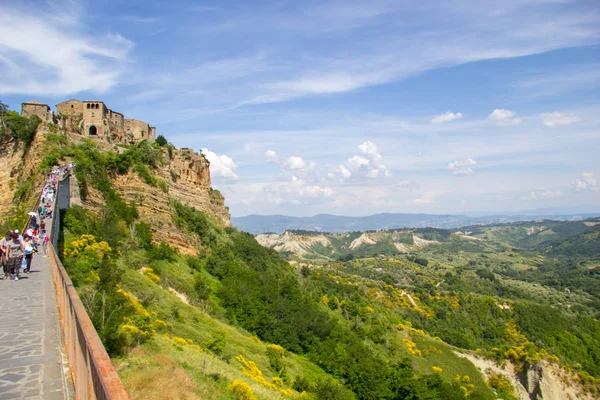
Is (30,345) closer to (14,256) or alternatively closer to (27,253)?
(14,256)

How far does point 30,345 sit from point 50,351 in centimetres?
58

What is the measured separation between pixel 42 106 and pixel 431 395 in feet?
169

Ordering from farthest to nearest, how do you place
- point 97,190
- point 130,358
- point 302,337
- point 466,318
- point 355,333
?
point 466,318
point 355,333
point 302,337
point 97,190
point 130,358

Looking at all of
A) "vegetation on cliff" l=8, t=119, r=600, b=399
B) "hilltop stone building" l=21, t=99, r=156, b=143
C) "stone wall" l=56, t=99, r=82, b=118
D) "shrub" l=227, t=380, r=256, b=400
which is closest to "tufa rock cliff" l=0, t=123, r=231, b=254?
"vegetation on cliff" l=8, t=119, r=600, b=399

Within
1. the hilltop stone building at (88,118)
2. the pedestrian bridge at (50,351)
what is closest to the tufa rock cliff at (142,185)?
the hilltop stone building at (88,118)

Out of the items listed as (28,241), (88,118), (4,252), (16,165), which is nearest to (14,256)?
(4,252)

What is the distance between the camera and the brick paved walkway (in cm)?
604

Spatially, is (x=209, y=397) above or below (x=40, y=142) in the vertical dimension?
below

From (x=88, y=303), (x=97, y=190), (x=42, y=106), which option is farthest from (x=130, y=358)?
(x=42, y=106)

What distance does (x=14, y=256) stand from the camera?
13.5 m

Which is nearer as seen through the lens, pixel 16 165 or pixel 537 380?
pixel 16 165

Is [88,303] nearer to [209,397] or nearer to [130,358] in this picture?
[130,358]

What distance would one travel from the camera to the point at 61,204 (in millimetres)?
25859

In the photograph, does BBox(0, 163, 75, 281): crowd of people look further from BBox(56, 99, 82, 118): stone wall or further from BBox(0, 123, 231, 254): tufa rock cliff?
BBox(56, 99, 82, 118): stone wall
